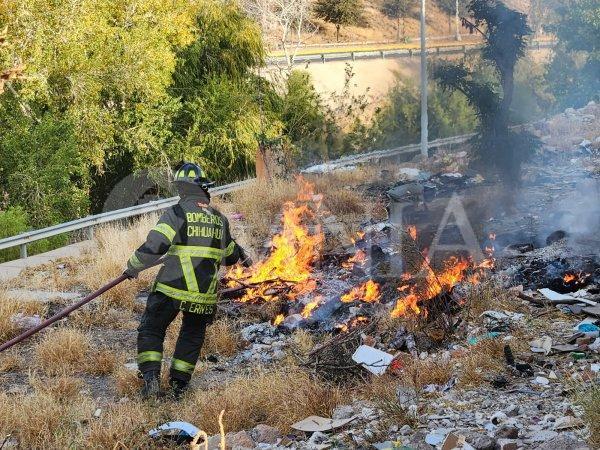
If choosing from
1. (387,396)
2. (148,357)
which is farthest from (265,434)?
(148,357)

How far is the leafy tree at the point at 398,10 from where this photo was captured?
205ft

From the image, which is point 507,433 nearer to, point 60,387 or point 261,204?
point 60,387

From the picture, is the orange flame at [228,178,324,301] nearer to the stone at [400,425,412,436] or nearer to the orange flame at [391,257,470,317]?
the orange flame at [391,257,470,317]

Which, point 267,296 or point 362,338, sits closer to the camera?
point 362,338

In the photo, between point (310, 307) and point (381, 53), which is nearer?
point (310, 307)

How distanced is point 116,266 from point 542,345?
6306 mm

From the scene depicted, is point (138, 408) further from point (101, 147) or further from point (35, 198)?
point (101, 147)

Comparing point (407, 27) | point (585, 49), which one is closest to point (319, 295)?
point (585, 49)

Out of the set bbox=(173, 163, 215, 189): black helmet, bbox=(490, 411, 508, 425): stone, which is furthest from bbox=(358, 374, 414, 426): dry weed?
bbox=(173, 163, 215, 189): black helmet

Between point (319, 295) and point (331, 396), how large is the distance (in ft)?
11.4

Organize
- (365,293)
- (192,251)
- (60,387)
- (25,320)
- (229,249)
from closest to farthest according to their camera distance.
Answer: (60,387)
(192,251)
(229,249)
(25,320)
(365,293)

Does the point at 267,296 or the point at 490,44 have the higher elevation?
the point at 490,44

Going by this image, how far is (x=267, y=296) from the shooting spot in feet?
32.0

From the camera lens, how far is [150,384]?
7121 millimetres
